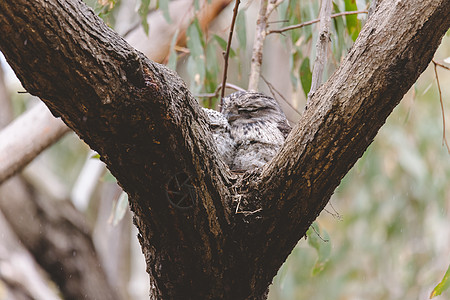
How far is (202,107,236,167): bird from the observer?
7.51 ft

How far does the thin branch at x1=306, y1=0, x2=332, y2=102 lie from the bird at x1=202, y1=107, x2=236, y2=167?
1.58ft

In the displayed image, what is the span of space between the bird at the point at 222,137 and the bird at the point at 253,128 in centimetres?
1

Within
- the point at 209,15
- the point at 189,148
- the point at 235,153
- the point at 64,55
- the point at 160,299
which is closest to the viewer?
the point at 64,55

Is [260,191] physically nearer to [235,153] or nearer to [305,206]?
[305,206]

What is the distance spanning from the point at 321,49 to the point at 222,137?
551 millimetres

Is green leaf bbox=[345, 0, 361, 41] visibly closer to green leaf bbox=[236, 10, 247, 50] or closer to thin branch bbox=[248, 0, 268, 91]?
thin branch bbox=[248, 0, 268, 91]

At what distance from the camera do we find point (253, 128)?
2396 millimetres

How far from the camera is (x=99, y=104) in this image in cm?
141

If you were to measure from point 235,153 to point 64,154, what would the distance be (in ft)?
17.8

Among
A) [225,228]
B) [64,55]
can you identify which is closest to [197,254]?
[225,228]

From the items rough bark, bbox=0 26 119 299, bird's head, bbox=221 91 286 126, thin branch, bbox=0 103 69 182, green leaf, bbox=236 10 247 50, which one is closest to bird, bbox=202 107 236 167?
bird's head, bbox=221 91 286 126

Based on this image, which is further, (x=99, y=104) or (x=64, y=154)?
(x=64, y=154)

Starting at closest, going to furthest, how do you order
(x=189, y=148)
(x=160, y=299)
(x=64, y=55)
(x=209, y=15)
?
1. (x=64, y=55)
2. (x=189, y=148)
3. (x=160, y=299)
4. (x=209, y=15)

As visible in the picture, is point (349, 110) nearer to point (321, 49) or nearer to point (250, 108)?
point (321, 49)
